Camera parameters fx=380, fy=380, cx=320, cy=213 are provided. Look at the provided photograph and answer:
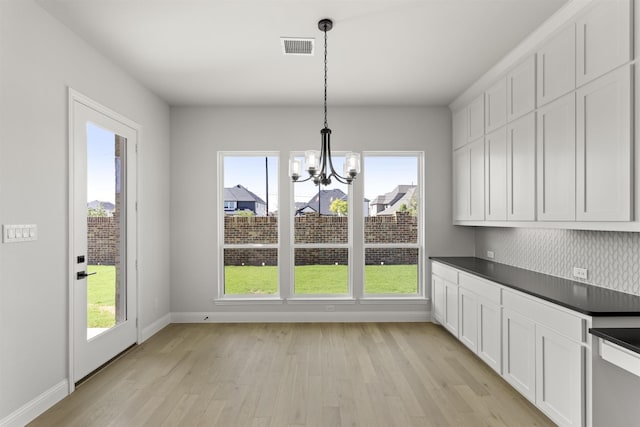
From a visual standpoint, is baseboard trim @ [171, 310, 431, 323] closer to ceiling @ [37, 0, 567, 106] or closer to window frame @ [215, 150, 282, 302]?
window frame @ [215, 150, 282, 302]

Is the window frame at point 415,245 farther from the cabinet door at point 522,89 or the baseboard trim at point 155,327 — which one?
the baseboard trim at point 155,327

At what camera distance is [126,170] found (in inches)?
157

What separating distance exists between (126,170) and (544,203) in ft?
13.1

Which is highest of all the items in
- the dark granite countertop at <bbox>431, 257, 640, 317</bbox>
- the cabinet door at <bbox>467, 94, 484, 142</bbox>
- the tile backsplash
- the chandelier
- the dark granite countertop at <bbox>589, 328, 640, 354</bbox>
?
the cabinet door at <bbox>467, 94, 484, 142</bbox>

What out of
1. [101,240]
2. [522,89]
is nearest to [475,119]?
[522,89]

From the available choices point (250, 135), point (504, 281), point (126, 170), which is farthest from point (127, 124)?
point (504, 281)

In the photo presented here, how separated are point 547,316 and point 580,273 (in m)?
0.87

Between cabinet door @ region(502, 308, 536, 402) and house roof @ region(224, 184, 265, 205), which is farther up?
house roof @ region(224, 184, 265, 205)

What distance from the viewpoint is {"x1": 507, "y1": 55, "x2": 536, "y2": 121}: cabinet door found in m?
3.24

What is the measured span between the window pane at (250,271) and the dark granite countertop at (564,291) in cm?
246

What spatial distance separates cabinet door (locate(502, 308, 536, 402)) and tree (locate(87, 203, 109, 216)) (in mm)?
3674

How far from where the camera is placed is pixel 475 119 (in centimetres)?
441

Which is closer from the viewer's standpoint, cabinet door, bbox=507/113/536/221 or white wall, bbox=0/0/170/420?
white wall, bbox=0/0/170/420

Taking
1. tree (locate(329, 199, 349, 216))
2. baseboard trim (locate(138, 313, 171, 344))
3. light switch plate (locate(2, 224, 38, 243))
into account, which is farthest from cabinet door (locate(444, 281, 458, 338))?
light switch plate (locate(2, 224, 38, 243))
